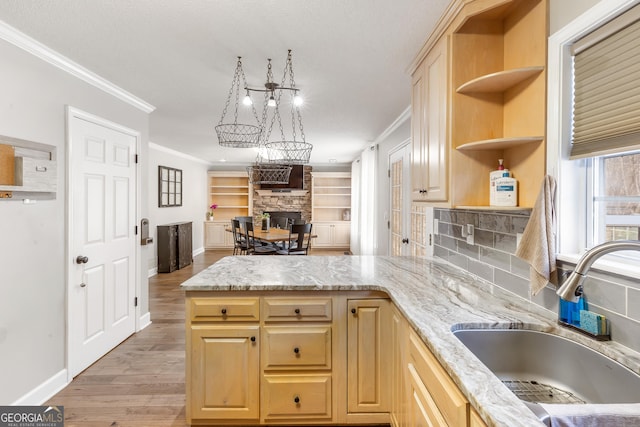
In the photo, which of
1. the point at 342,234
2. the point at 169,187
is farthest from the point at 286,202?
the point at 169,187

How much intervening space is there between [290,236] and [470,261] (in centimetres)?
346

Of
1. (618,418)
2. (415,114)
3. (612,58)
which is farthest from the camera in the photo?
(415,114)

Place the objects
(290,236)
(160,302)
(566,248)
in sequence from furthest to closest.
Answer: (290,236) → (160,302) → (566,248)

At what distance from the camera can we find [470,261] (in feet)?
6.95

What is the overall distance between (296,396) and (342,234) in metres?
6.84

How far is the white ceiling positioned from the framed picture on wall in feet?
10.1

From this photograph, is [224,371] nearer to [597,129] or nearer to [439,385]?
[439,385]

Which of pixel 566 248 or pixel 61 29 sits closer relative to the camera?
pixel 566 248

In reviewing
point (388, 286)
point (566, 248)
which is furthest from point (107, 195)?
point (566, 248)

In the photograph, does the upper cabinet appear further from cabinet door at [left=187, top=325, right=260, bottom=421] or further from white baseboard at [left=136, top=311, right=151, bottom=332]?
white baseboard at [left=136, top=311, right=151, bottom=332]

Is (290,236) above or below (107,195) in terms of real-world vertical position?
below

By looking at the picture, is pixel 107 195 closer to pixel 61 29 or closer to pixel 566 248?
pixel 61 29

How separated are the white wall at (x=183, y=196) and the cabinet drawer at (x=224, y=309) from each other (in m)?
4.62

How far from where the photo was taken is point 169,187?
6.47 meters
